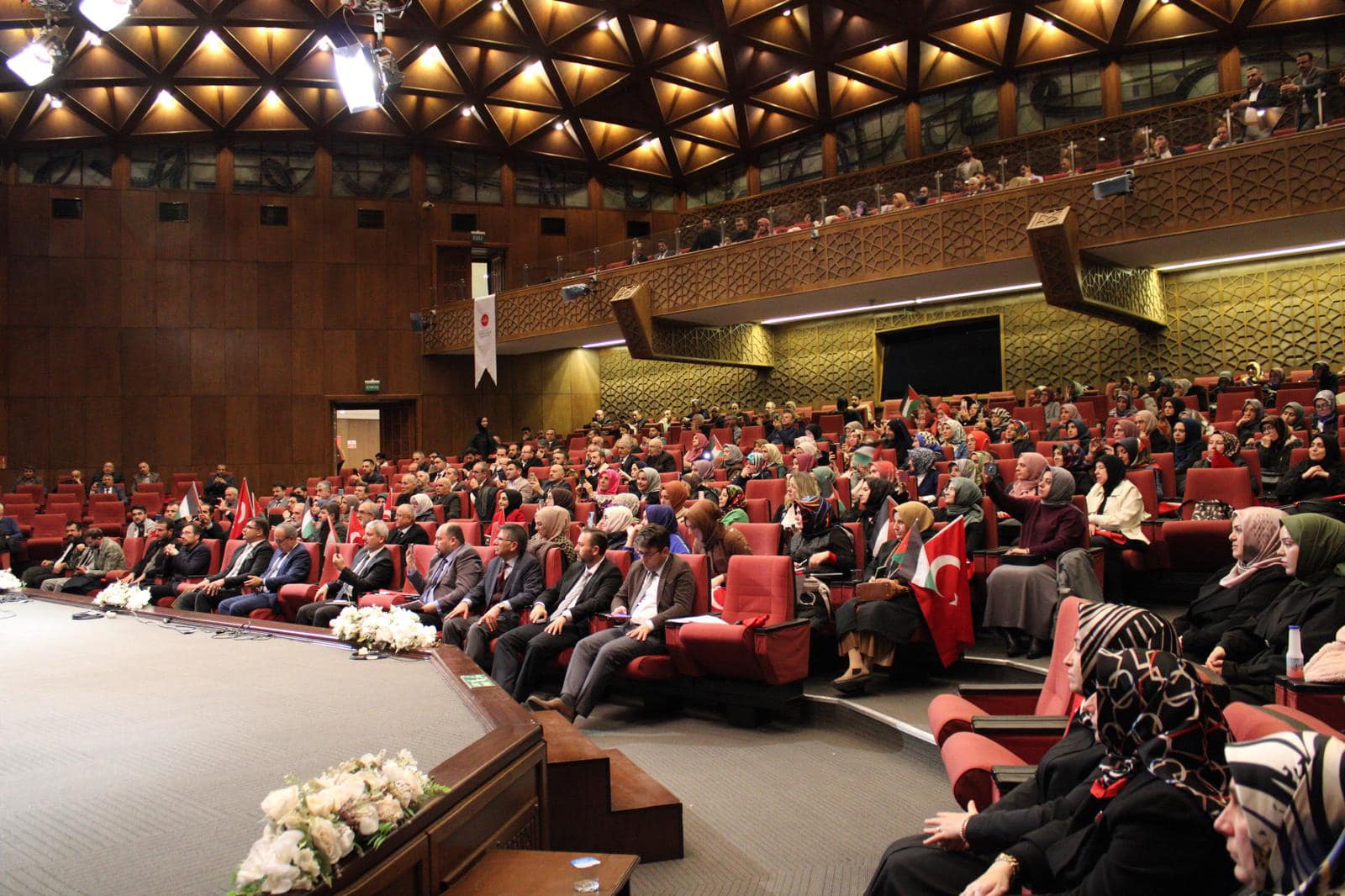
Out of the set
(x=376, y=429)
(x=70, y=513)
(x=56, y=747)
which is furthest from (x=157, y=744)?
(x=376, y=429)

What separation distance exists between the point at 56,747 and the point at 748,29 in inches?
544

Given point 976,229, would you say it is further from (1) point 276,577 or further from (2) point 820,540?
(1) point 276,577

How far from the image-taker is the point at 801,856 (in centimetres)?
279

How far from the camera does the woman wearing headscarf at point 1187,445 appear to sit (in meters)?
6.45

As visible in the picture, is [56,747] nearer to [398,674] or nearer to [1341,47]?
[398,674]

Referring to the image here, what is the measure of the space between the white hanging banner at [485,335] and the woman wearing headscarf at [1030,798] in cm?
1171

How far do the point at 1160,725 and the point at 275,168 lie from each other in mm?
16682

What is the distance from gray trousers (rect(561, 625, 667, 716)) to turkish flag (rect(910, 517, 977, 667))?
1228 millimetres

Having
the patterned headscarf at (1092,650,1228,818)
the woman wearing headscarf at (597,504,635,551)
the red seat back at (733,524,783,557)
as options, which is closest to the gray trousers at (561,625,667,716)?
the red seat back at (733,524,783,557)

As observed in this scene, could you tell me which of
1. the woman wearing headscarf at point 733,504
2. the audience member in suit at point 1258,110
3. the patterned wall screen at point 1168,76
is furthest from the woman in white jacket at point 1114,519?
the patterned wall screen at point 1168,76

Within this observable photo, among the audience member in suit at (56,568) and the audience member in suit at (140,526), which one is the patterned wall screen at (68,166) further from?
the audience member in suit at (56,568)

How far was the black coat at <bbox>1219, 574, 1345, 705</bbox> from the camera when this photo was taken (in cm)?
291

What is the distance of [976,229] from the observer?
10.6m

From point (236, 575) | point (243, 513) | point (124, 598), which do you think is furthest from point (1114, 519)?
point (243, 513)
